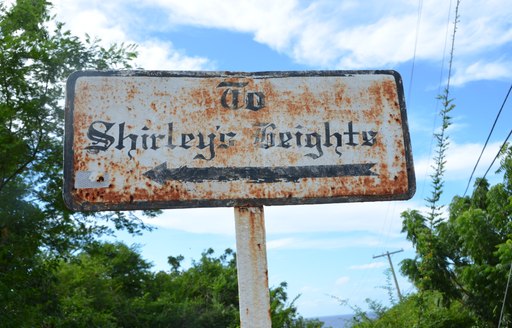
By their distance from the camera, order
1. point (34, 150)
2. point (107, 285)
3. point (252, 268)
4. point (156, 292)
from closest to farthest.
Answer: point (252, 268) < point (34, 150) < point (107, 285) < point (156, 292)

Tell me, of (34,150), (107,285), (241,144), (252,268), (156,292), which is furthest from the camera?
(156,292)

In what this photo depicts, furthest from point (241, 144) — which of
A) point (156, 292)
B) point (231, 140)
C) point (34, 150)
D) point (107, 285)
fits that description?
point (156, 292)

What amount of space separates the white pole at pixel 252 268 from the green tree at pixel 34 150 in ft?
34.3

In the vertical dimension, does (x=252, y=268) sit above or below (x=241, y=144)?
below

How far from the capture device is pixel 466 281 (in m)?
11.8

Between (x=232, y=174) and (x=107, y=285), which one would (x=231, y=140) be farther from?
(x=107, y=285)

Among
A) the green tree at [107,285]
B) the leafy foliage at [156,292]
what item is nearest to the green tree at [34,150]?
the green tree at [107,285]

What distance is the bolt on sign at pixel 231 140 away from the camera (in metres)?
1.98

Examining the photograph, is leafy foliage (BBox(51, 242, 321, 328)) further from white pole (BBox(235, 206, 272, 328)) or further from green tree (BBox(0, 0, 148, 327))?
white pole (BBox(235, 206, 272, 328))

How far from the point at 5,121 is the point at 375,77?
36.5 ft

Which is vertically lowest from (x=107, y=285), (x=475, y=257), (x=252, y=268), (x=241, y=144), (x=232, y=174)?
(x=252, y=268)

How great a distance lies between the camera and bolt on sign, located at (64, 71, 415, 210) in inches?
77.8

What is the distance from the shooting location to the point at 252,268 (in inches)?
75.7

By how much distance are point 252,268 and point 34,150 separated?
11.6 metres
